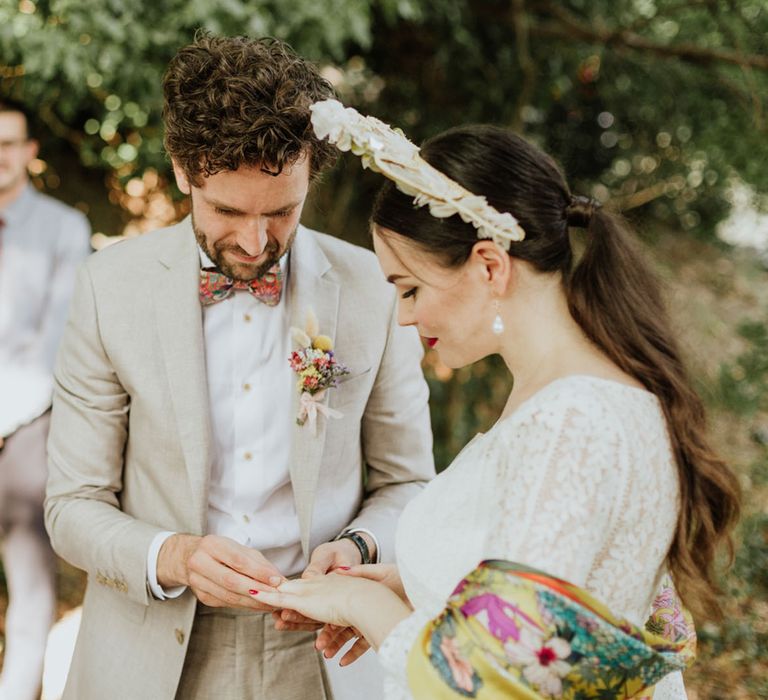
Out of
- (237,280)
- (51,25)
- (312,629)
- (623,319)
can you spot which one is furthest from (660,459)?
(51,25)

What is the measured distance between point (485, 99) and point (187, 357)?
4.03 meters

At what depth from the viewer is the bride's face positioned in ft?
5.41

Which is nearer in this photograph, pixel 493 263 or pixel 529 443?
pixel 529 443

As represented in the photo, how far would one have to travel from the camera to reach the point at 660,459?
1.44 metres

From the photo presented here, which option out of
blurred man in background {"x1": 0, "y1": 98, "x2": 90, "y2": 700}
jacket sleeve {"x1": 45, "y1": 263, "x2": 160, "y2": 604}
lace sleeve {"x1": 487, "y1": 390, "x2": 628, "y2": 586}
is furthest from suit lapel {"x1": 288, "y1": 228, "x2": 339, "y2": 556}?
blurred man in background {"x1": 0, "y1": 98, "x2": 90, "y2": 700}

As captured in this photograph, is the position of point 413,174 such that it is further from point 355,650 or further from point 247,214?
point 355,650

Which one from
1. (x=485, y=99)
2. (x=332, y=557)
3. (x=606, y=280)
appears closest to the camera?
(x=606, y=280)

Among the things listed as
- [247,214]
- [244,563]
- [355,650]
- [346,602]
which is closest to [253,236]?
[247,214]

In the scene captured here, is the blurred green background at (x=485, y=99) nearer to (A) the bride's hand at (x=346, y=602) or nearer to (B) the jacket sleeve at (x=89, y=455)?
(B) the jacket sleeve at (x=89, y=455)

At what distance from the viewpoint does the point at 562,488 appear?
1.32 m

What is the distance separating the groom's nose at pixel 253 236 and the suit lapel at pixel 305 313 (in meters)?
0.18

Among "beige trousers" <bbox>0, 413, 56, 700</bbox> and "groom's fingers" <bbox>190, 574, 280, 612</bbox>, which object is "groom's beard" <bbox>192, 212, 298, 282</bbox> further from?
"beige trousers" <bbox>0, 413, 56, 700</bbox>

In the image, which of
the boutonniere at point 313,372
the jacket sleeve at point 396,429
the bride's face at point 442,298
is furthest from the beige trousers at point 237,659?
the bride's face at point 442,298

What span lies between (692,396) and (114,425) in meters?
1.32
